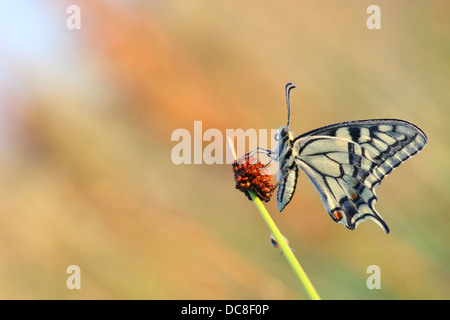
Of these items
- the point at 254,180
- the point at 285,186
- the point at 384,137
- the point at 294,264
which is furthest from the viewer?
the point at 384,137

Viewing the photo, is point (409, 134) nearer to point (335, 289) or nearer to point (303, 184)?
point (335, 289)

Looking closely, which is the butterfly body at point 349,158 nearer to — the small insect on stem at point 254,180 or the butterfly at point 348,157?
the butterfly at point 348,157

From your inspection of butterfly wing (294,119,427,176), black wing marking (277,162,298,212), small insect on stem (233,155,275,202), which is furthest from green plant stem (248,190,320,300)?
butterfly wing (294,119,427,176)

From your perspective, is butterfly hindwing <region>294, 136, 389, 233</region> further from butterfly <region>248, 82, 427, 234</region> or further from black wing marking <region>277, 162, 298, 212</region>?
black wing marking <region>277, 162, 298, 212</region>

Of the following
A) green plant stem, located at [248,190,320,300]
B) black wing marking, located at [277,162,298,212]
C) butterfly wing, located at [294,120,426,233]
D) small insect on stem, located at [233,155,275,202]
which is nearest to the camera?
green plant stem, located at [248,190,320,300]

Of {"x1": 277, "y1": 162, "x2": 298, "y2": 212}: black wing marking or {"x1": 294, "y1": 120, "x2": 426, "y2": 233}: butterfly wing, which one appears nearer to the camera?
{"x1": 277, "y1": 162, "x2": 298, "y2": 212}: black wing marking

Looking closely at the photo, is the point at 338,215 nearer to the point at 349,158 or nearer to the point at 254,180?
the point at 349,158

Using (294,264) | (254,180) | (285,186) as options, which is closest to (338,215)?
(285,186)
